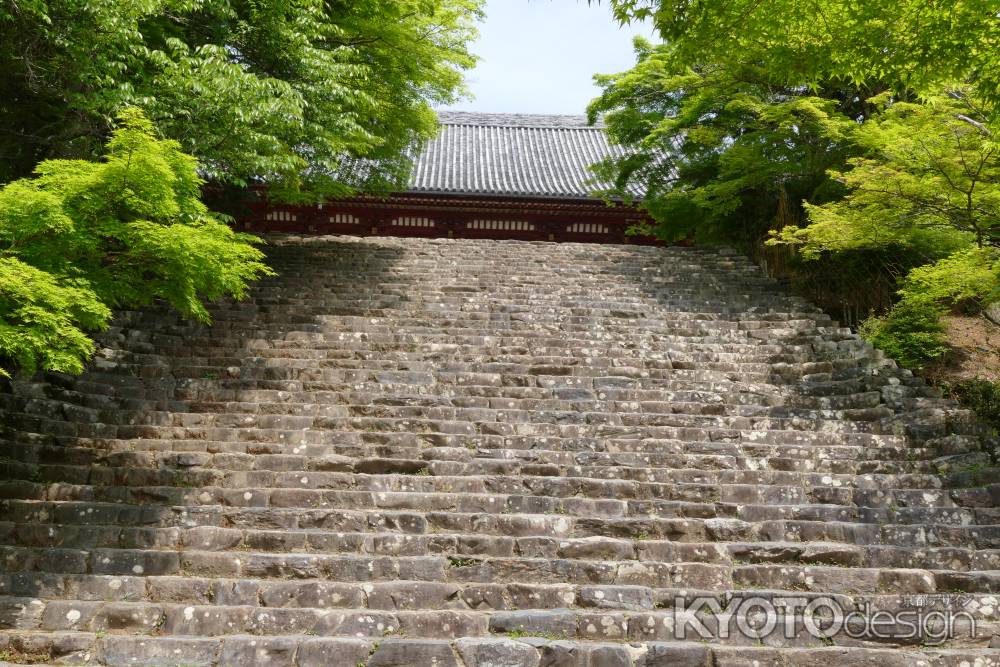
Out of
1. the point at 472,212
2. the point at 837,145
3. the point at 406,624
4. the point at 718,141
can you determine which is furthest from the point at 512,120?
the point at 406,624

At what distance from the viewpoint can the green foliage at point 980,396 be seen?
753 centimetres

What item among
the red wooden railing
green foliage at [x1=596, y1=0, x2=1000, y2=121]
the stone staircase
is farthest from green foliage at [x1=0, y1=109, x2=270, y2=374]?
the red wooden railing

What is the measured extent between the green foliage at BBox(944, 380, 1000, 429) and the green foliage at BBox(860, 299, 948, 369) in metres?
0.54

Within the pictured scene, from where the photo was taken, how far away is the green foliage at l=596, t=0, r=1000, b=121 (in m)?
5.25

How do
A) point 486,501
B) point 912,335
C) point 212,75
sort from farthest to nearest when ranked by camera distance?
point 912,335 < point 212,75 < point 486,501

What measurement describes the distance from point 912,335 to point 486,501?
650 centimetres

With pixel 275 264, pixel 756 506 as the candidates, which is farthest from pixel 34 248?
pixel 275 264

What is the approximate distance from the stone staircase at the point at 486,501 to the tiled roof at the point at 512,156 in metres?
9.06

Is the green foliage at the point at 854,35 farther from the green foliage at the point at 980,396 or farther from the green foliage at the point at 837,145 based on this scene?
the green foliage at the point at 980,396

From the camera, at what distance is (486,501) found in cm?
590

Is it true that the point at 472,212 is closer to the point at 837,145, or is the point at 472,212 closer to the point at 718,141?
the point at 718,141

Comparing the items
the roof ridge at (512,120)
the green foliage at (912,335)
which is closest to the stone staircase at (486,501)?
the green foliage at (912,335)

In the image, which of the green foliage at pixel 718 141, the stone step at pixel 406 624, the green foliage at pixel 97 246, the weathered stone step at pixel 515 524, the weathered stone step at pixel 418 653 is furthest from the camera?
the green foliage at pixel 718 141

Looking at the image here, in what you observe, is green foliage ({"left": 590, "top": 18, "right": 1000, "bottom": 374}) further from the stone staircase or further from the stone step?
the stone step
